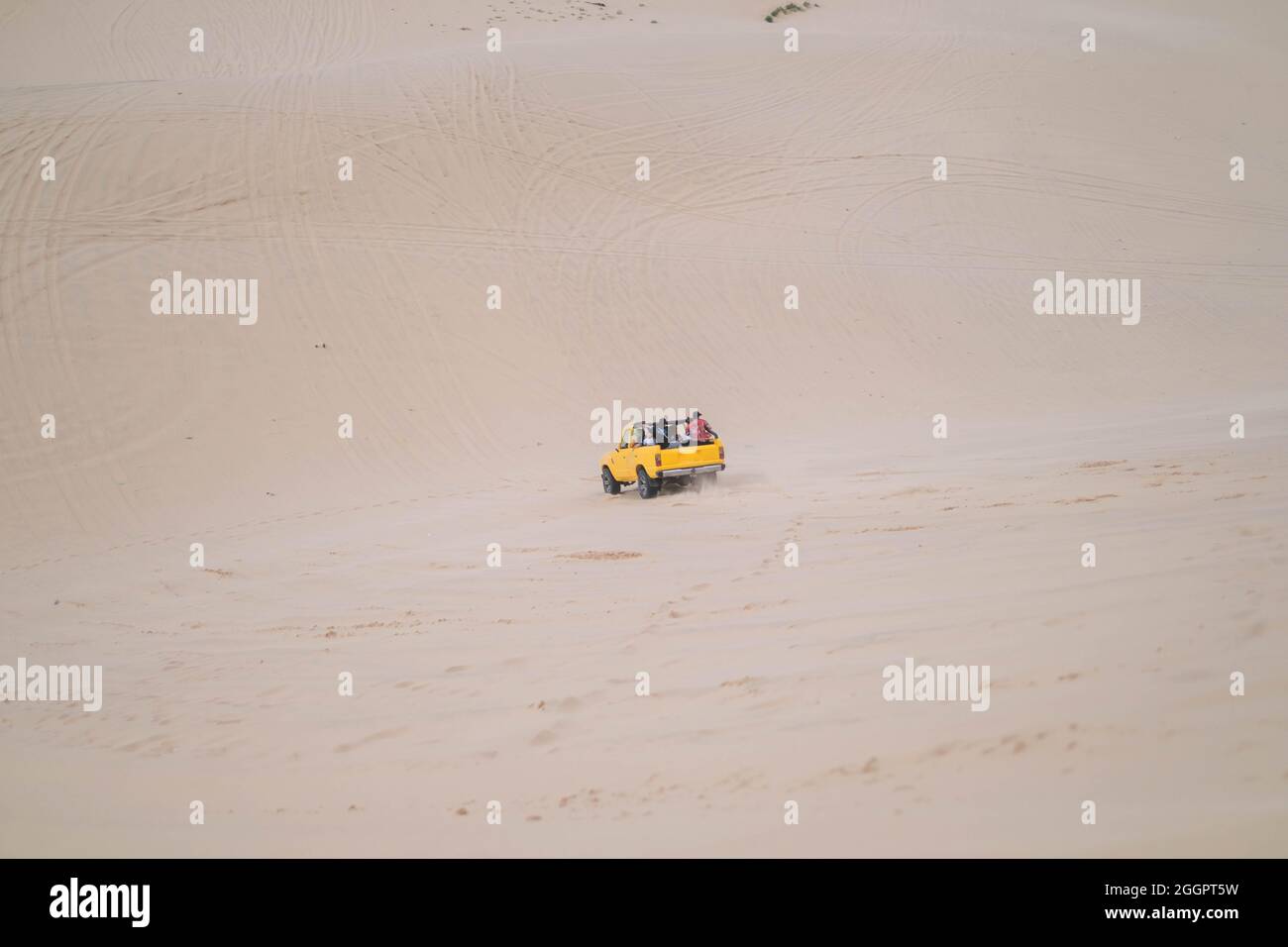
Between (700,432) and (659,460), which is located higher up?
(700,432)

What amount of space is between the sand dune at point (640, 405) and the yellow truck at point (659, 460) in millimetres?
523

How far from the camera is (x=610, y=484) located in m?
15.4

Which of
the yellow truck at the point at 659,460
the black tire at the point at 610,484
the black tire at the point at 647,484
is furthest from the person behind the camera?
the black tire at the point at 610,484

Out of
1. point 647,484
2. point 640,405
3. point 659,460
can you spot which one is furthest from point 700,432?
point 640,405

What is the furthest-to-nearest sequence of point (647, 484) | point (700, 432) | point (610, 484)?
point (610, 484)
point (700, 432)
point (647, 484)

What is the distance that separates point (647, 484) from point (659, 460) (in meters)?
0.46

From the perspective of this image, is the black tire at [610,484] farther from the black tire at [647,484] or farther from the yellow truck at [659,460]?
the black tire at [647,484]

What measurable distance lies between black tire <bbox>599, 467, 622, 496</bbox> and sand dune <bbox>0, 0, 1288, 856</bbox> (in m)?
0.90

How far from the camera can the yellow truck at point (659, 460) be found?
14.1m

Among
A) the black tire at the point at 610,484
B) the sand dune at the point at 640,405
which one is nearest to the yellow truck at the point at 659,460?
the black tire at the point at 610,484

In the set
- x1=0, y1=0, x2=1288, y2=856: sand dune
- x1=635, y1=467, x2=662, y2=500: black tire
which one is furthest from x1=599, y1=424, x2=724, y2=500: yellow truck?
x1=0, y1=0, x2=1288, y2=856: sand dune

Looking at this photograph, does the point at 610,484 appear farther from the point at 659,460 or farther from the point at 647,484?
the point at 659,460

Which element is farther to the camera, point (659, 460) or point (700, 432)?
point (700, 432)
